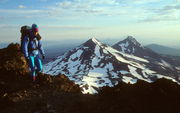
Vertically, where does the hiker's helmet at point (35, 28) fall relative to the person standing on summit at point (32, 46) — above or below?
above

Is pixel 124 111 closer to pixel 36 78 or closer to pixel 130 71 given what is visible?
pixel 36 78

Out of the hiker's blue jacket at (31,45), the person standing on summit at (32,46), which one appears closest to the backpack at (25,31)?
the person standing on summit at (32,46)

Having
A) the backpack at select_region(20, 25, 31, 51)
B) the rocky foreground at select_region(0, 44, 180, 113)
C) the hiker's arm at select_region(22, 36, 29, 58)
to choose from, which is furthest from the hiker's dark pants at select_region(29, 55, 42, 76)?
the backpack at select_region(20, 25, 31, 51)

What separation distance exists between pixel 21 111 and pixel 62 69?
183 meters

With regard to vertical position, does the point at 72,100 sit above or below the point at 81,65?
above

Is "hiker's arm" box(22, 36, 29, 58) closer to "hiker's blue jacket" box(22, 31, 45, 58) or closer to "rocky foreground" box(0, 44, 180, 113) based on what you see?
"hiker's blue jacket" box(22, 31, 45, 58)

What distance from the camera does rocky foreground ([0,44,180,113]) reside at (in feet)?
38.2

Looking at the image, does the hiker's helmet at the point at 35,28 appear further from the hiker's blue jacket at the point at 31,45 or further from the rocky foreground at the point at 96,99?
the rocky foreground at the point at 96,99

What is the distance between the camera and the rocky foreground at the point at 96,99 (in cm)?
1165

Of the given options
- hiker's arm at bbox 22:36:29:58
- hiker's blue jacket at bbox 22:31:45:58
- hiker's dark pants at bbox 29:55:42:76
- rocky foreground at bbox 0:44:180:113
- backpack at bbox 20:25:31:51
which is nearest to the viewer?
rocky foreground at bbox 0:44:180:113

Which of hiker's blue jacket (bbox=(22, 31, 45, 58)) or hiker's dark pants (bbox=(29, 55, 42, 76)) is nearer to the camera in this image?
hiker's blue jacket (bbox=(22, 31, 45, 58))

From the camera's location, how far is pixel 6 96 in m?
14.2

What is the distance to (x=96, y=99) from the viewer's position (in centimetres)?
1378

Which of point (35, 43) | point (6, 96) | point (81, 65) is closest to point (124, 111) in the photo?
point (6, 96)
